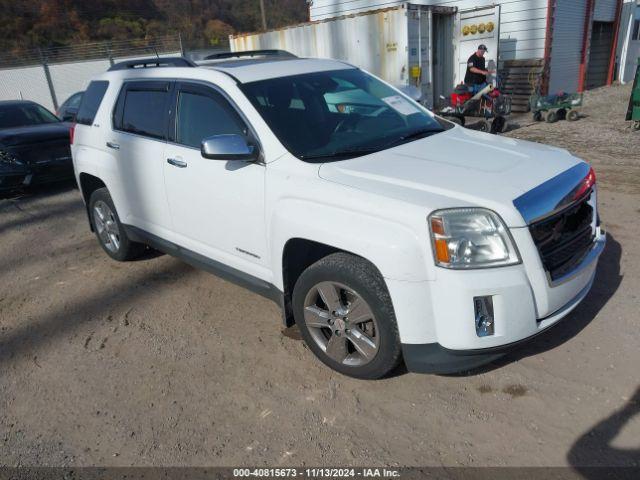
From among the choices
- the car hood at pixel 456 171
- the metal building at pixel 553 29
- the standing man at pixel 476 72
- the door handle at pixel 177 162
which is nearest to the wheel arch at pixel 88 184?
the door handle at pixel 177 162

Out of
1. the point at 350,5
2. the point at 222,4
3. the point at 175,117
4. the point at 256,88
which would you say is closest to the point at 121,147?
the point at 175,117

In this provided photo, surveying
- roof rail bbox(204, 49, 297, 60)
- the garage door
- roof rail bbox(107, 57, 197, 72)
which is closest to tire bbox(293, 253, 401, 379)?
roof rail bbox(107, 57, 197, 72)

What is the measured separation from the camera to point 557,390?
2.95 meters

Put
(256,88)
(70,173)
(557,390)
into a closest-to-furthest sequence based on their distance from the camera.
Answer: (557,390) → (256,88) → (70,173)

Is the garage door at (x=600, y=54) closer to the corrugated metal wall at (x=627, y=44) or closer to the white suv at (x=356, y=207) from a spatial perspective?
the corrugated metal wall at (x=627, y=44)

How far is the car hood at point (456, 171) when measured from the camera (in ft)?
8.78

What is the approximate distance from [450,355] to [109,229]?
3.82 metres

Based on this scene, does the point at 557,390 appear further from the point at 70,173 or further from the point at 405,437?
the point at 70,173

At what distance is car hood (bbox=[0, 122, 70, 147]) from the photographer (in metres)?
7.74

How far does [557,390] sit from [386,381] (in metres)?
0.96

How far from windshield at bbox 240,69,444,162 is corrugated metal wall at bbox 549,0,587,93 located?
1228 cm

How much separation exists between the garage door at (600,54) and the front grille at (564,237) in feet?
56.0

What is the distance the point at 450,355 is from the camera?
107 inches

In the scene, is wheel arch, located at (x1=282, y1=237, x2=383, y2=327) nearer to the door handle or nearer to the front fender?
the front fender
